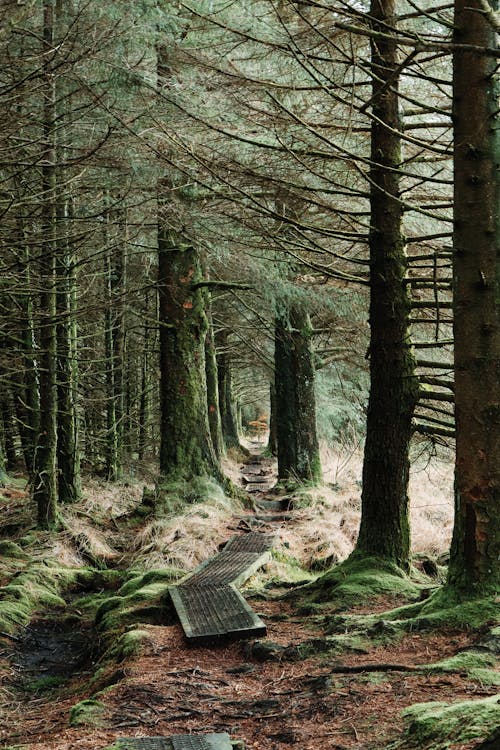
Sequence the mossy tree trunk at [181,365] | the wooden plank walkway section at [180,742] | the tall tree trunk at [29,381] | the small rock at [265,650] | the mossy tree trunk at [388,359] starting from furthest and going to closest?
1. the mossy tree trunk at [181,365]
2. the tall tree trunk at [29,381]
3. the mossy tree trunk at [388,359]
4. the small rock at [265,650]
5. the wooden plank walkway section at [180,742]

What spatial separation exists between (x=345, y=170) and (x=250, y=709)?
199 inches

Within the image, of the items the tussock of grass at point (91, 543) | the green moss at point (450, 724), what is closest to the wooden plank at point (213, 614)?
the green moss at point (450, 724)

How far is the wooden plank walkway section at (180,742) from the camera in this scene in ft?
11.8

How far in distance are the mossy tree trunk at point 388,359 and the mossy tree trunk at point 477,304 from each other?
170 cm

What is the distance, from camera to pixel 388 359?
682 centimetres

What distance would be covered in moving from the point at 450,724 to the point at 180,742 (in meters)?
1.42

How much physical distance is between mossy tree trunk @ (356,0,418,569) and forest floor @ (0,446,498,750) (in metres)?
0.83

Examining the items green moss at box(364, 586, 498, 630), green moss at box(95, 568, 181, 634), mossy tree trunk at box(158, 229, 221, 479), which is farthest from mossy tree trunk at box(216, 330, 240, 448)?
green moss at box(364, 586, 498, 630)

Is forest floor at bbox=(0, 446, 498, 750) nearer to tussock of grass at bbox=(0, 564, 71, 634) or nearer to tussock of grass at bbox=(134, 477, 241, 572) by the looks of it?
tussock of grass at bbox=(0, 564, 71, 634)

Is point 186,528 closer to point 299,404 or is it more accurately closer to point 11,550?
point 11,550

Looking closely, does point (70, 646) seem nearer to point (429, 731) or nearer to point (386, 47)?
point (429, 731)

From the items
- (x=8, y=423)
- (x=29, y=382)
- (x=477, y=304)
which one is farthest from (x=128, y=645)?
(x=8, y=423)

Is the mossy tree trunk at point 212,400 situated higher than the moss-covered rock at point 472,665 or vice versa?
the mossy tree trunk at point 212,400

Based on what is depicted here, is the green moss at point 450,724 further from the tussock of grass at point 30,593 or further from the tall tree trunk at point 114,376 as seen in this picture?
the tall tree trunk at point 114,376
